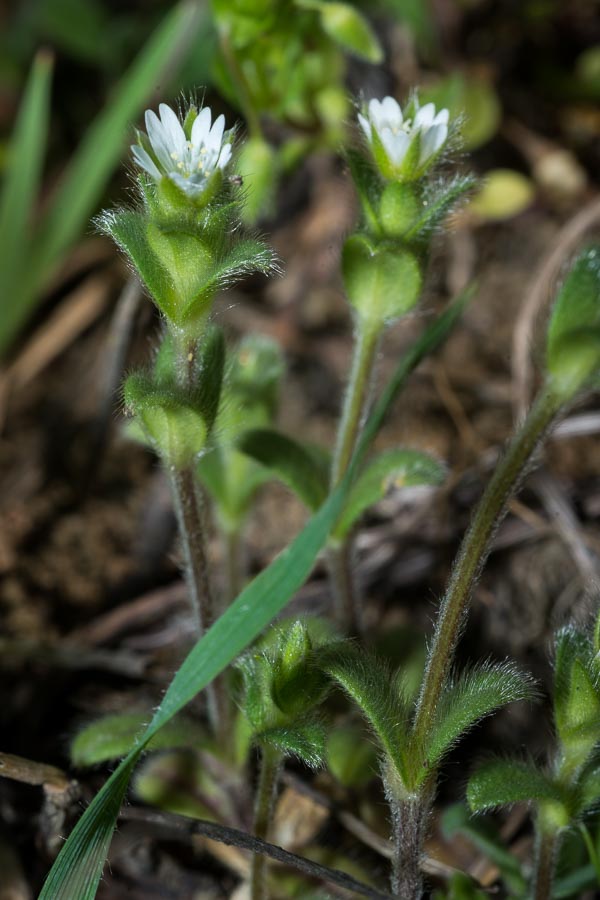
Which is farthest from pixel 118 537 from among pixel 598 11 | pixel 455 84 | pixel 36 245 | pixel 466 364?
pixel 598 11

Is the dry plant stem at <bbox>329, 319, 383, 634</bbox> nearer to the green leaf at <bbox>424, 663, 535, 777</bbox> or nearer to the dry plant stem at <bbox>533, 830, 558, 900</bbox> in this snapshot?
the green leaf at <bbox>424, 663, 535, 777</bbox>

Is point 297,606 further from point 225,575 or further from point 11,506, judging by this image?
point 11,506

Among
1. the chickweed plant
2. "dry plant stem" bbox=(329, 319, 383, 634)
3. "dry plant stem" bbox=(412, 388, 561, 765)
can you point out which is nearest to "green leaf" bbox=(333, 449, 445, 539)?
"dry plant stem" bbox=(329, 319, 383, 634)

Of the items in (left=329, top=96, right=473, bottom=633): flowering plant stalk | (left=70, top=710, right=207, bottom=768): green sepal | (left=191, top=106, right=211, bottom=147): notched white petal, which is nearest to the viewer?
(left=191, top=106, right=211, bottom=147): notched white petal

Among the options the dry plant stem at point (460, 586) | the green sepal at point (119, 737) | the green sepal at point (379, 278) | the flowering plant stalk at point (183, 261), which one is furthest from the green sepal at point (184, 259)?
the green sepal at point (119, 737)

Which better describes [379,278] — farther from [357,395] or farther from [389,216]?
[357,395]

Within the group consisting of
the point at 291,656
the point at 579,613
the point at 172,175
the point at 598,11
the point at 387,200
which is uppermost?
the point at 598,11

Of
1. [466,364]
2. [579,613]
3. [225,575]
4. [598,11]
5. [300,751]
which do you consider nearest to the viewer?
[300,751]
